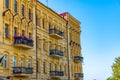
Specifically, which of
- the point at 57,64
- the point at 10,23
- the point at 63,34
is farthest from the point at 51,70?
the point at 10,23

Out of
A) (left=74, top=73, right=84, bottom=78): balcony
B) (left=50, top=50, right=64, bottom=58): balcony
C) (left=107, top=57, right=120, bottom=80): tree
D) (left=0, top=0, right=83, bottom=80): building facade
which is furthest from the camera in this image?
(left=107, top=57, right=120, bottom=80): tree

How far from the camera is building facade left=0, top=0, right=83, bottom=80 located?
3712 centimetres

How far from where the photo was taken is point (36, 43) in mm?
44375

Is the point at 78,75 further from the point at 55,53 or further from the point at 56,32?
the point at 56,32

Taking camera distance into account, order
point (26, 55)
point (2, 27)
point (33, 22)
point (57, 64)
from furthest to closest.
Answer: point (57, 64)
point (33, 22)
point (26, 55)
point (2, 27)

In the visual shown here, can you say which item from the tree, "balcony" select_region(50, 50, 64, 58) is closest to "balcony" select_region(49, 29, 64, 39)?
"balcony" select_region(50, 50, 64, 58)

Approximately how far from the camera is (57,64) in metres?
51.3

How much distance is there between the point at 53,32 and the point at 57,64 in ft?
18.7

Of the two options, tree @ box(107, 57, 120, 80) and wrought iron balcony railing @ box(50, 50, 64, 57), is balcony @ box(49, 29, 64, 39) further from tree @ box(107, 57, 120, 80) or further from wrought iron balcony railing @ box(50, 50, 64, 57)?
tree @ box(107, 57, 120, 80)

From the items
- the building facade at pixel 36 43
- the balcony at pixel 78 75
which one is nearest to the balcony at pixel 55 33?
the building facade at pixel 36 43

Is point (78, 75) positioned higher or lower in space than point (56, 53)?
lower

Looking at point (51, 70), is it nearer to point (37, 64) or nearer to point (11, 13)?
point (37, 64)

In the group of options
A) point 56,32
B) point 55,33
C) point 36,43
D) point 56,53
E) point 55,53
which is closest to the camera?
point 36,43

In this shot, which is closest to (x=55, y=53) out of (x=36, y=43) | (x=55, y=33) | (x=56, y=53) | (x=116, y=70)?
(x=56, y=53)
